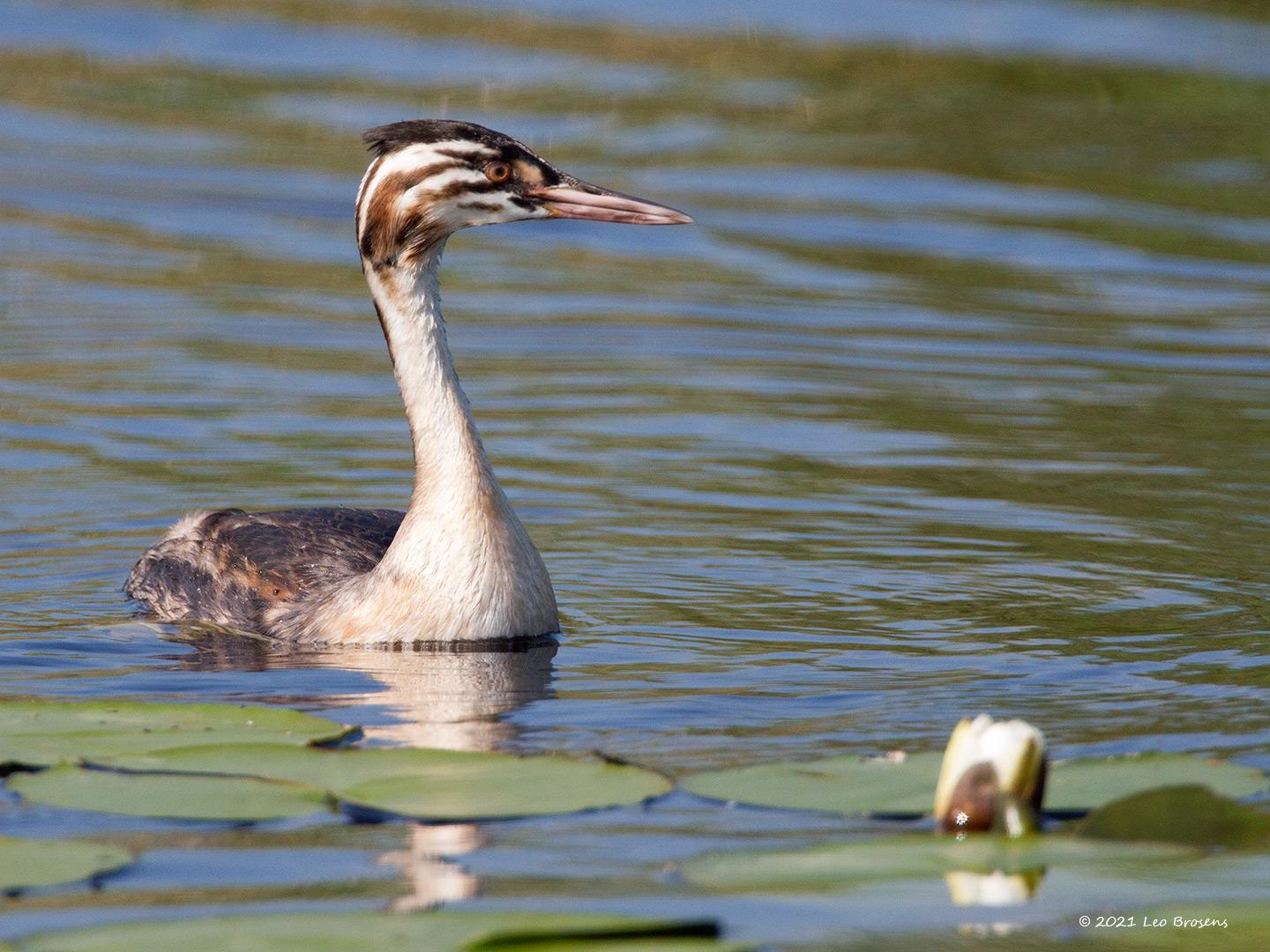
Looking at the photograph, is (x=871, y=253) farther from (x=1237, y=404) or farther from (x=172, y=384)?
(x=172, y=384)

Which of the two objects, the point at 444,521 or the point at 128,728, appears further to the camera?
the point at 444,521

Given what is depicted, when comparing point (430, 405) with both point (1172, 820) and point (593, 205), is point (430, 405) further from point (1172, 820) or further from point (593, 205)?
point (1172, 820)

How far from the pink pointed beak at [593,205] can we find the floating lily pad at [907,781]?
297 cm

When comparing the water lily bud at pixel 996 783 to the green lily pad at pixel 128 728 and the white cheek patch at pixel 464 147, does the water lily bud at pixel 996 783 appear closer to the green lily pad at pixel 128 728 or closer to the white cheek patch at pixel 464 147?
the green lily pad at pixel 128 728

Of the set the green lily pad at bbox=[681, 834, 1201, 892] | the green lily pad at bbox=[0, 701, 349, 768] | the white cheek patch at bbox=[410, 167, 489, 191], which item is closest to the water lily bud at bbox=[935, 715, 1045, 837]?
the green lily pad at bbox=[681, 834, 1201, 892]

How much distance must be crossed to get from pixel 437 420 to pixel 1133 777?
369cm

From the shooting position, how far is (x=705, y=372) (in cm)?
1609

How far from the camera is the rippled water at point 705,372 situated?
8570 millimetres

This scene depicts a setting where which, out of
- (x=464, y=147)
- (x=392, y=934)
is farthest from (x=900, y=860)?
(x=464, y=147)

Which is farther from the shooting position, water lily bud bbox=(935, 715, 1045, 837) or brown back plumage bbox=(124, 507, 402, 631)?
brown back plumage bbox=(124, 507, 402, 631)

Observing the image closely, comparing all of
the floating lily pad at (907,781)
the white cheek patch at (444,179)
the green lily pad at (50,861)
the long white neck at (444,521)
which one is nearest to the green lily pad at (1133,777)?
the floating lily pad at (907,781)

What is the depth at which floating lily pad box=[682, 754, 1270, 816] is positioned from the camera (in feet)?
22.4

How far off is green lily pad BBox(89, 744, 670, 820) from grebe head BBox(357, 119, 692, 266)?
2.85 m

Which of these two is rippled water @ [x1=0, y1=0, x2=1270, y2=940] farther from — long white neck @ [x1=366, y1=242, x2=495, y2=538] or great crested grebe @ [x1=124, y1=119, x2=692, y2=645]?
long white neck @ [x1=366, y1=242, x2=495, y2=538]
